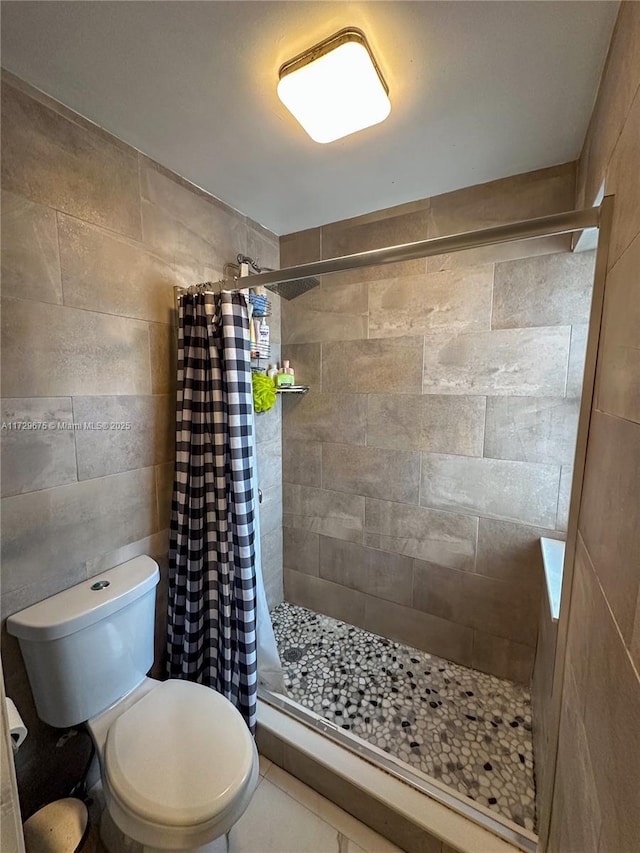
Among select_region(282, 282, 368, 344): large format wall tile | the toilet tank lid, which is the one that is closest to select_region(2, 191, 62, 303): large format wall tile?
the toilet tank lid

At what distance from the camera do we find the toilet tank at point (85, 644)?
3.43 feet

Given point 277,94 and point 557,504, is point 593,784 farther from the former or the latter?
point 277,94

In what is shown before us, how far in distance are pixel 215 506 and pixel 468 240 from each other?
1.30 metres

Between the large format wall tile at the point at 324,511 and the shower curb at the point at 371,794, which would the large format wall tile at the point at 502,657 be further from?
the large format wall tile at the point at 324,511

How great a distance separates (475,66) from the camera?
100 centimetres

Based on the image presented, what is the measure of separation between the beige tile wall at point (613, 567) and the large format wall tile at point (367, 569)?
102cm

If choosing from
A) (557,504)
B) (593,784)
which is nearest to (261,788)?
(593,784)

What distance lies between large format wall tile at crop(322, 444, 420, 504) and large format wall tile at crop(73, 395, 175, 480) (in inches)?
36.2

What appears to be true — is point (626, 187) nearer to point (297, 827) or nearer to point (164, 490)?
point (164, 490)

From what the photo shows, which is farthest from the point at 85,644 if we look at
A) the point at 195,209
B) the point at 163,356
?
the point at 195,209

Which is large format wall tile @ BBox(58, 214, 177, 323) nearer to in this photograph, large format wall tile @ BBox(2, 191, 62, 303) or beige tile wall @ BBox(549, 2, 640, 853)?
large format wall tile @ BBox(2, 191, 62, 303)

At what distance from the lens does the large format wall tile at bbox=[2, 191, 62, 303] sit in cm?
102

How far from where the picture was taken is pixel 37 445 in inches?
43.3

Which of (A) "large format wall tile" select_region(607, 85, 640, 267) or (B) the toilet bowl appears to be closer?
(A) "large format wall tile" select_region(607, 85, 640, 267)
